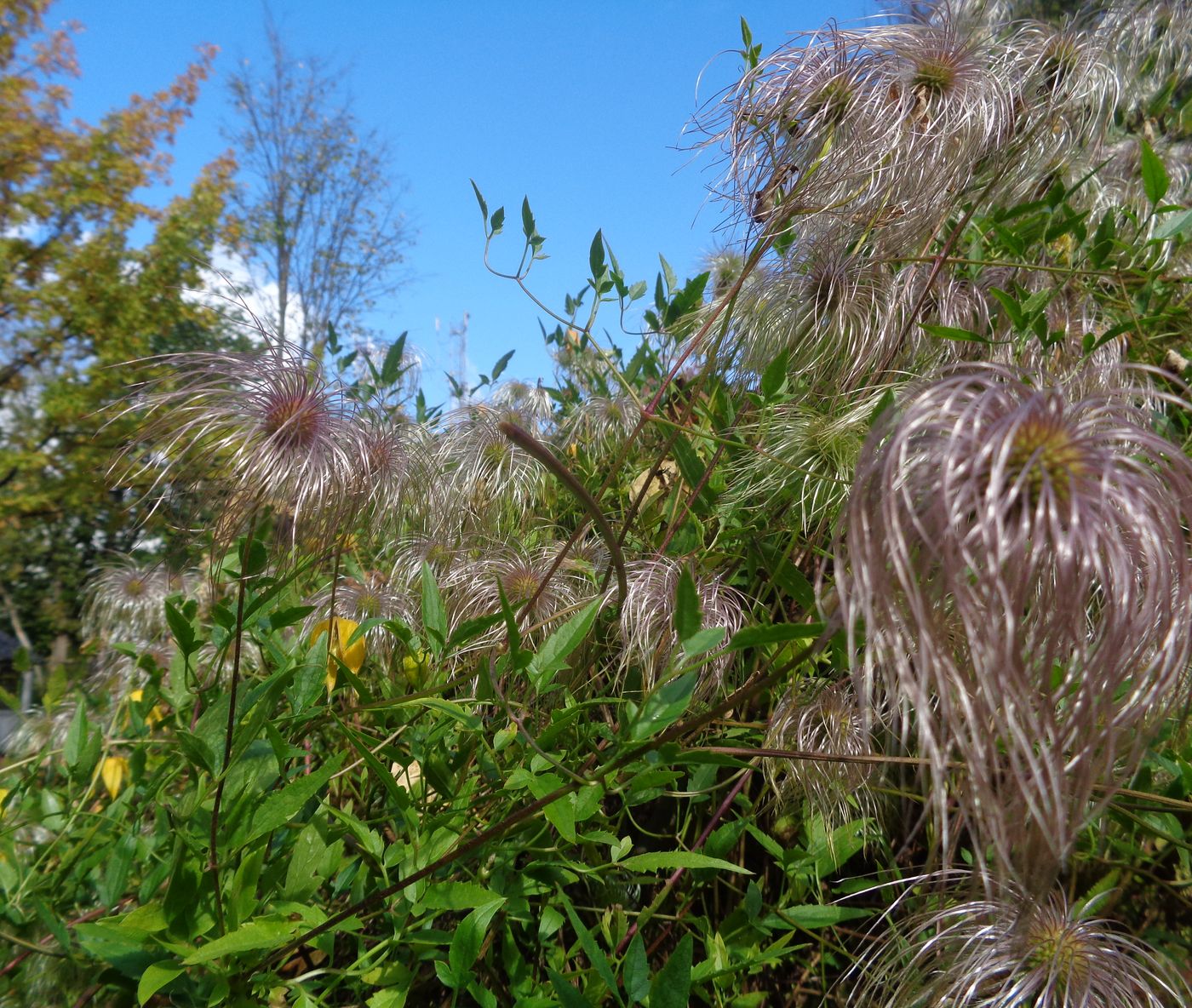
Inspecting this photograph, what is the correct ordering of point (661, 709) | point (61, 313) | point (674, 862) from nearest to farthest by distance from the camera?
point (661, 709) → point (674, 862) → point (61, 313)

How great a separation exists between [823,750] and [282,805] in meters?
0.54

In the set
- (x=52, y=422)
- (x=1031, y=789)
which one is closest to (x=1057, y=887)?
(x=1031, y=789)

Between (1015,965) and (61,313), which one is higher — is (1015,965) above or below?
below

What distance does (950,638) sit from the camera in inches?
19.0

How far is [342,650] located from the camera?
89 cm

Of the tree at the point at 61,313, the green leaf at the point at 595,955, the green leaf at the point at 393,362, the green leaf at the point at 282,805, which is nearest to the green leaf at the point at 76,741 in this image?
the green leaf at the point at 282,805

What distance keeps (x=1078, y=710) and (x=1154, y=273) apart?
0.78 metres

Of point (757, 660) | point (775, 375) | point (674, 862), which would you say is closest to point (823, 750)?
point (757, 660)

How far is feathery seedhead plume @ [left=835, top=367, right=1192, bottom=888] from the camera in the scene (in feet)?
1.26

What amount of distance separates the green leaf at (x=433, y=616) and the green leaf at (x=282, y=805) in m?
0.14

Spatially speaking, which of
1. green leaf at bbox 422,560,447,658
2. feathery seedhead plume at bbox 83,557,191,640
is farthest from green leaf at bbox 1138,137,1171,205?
feathery seedhead plume at bbox 83,557,191,640

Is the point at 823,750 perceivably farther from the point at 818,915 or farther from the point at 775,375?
the point at 775,375

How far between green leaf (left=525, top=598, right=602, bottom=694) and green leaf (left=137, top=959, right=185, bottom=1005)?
29cm

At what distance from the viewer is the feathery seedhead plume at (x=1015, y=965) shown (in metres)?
0.65
